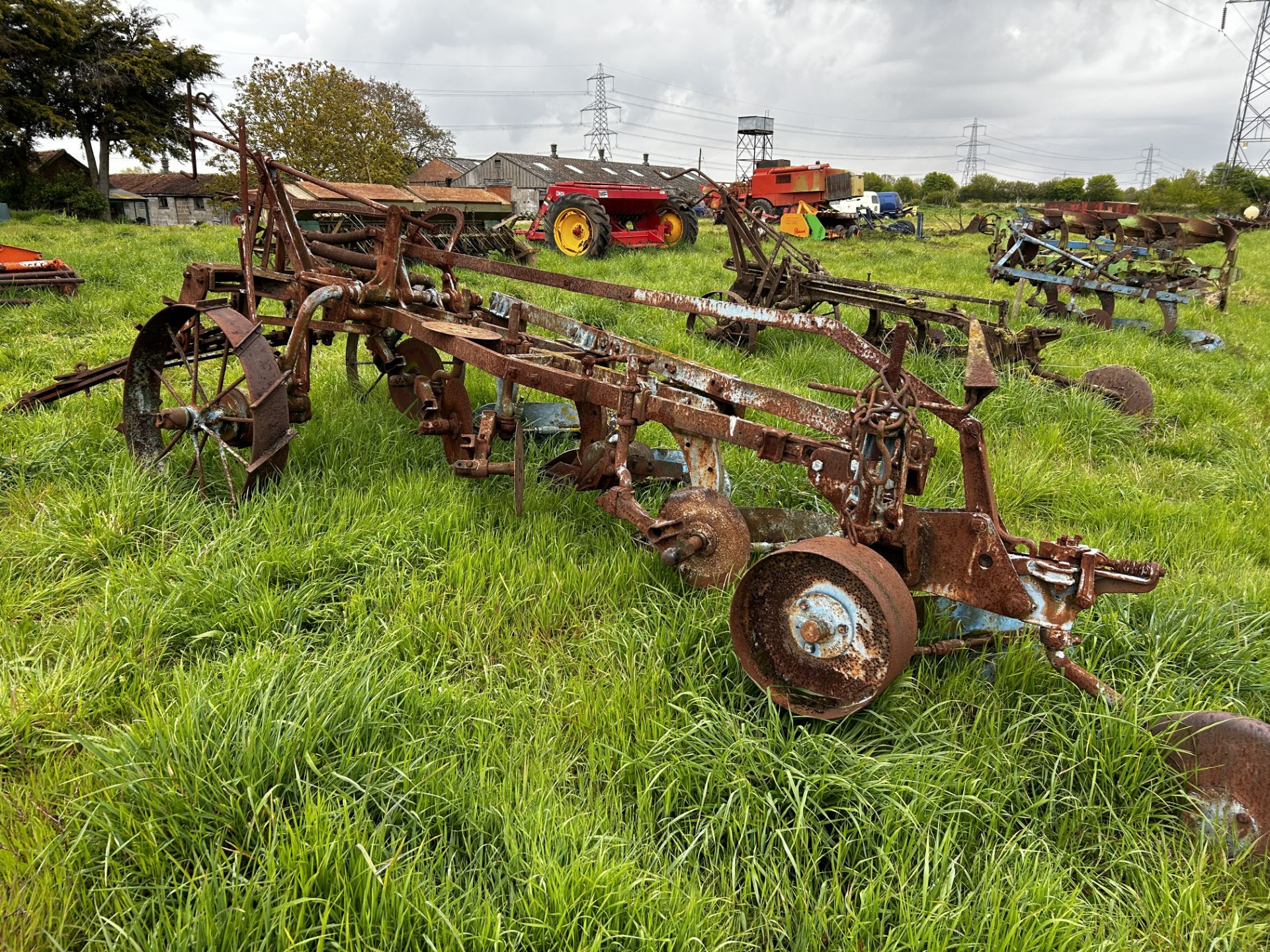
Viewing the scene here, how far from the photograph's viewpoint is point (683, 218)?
1541 centimetres

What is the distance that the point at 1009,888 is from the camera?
1.81 meters

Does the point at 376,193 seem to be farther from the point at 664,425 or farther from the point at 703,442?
the point at 703,442

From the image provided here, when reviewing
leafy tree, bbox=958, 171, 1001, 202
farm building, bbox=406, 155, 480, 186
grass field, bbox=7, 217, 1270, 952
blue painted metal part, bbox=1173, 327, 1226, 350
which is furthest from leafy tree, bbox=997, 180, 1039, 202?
grass field, bbox=7, 217, 1270, 952

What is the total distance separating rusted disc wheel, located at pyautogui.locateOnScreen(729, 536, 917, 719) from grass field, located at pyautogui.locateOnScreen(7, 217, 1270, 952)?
5.7 inches

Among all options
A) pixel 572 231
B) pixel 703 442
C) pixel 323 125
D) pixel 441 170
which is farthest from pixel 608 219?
pixel 441 170

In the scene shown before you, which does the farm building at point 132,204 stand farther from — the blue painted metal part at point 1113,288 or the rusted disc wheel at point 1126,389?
the rusted disc wheel at point 1126,389

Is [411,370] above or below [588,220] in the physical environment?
below

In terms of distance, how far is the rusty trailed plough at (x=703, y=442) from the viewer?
2160 mm

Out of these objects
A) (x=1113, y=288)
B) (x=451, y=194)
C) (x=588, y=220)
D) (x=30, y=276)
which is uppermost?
(x=451, y=194)

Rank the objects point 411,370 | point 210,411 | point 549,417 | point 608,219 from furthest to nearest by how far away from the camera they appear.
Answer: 1. point 608,219
2. point 411,370
3. point 549,417
4. point 210,411

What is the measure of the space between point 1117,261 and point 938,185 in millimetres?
40328

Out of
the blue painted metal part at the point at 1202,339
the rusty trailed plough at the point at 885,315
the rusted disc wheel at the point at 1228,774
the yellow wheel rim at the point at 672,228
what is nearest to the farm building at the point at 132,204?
the yellow wheel rim at the point at 672,228

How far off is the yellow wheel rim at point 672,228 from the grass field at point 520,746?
1245cm

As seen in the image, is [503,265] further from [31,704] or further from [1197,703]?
[1197,703]
